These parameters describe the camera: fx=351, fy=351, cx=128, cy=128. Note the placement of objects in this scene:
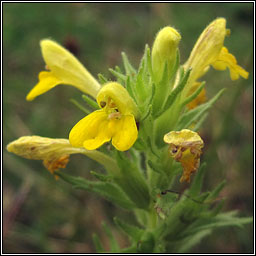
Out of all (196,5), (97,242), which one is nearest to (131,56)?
(196,5)

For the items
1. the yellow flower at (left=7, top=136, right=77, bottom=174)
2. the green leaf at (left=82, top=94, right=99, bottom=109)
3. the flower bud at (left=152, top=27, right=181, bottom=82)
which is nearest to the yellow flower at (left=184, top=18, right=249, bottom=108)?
the flower bud at (left=152, top=27, right=181, bottom=82)

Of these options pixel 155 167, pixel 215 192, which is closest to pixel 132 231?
pixel 155 167

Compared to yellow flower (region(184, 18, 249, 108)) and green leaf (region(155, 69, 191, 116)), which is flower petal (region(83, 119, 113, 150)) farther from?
yellow flower (region(184, 18, 249, 108))

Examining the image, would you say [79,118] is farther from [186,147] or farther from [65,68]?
[186,147]

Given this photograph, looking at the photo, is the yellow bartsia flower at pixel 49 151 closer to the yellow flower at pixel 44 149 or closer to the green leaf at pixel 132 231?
the yellow flower at pixel 44 149

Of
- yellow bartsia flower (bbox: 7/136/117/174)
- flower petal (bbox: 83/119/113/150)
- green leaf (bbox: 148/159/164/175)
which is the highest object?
flower petal (bbox: 83/119/113/150)

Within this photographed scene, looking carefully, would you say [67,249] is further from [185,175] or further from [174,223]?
[185,175]

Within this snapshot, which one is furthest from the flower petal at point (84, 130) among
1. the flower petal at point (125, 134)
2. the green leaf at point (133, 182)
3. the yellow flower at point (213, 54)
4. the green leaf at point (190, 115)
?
the yellow flower at point (213, 54)
